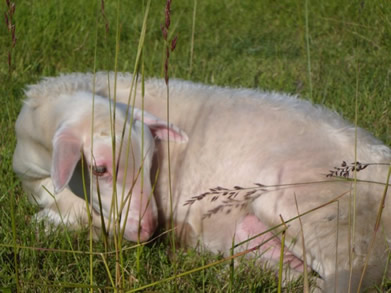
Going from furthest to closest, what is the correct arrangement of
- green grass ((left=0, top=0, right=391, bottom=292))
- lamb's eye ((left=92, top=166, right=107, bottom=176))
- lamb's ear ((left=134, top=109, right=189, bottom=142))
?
lamb's ear ((left=134, top=109, right=189, bottom=142)) → lamb's eye ((left=92, top=166, right=107, bottom=176)) → green grass ((left=0, top=0, right=391, bottom=292))

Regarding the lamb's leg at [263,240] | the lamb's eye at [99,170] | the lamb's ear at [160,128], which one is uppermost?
the lamb's ear at [160,128]

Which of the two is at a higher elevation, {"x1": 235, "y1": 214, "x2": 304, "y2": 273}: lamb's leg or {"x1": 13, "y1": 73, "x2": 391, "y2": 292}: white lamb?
{"x1": 13, "y1": 73, "x2": 391, "y2": 292}: white lamb

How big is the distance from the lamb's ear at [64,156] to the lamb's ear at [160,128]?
33cm

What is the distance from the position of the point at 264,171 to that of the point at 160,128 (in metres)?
0.50

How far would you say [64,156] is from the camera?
2875mm

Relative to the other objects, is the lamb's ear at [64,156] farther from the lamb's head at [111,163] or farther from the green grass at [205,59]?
the green grass at [205,59]

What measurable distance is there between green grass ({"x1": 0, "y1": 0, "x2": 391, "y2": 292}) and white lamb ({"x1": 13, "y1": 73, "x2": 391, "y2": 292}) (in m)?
0.20

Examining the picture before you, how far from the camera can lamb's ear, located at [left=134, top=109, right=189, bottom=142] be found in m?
3.12

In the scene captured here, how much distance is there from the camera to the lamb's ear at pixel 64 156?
9.28ft

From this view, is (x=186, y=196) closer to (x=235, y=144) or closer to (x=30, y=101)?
(x=235, y=144)

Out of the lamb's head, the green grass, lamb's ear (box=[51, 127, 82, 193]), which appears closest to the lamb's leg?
the green grass

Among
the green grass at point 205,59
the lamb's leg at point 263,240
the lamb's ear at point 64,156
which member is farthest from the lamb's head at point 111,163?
the lamb's leg at point 263,240

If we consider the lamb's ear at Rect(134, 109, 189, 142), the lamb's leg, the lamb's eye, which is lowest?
the lamb's leg

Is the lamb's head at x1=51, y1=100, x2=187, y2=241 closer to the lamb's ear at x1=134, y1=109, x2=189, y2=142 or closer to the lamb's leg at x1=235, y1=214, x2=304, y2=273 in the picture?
the lamb's ear at x1=134, y1=109, x2=189, y2=142
